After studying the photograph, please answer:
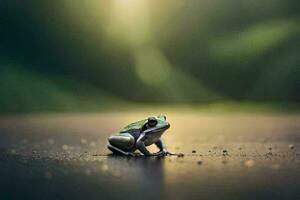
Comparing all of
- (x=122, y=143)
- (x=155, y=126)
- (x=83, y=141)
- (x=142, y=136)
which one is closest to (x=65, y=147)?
(x=83, y=141)

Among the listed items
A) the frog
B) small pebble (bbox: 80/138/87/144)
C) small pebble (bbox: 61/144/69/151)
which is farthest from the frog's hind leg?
small pebble (bbox: 80/138/87/144)

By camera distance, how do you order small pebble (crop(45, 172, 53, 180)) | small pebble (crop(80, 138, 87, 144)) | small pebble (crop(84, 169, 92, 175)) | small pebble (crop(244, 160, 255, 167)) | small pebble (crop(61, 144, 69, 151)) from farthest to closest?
small pebble (crop(80, 138, 87, 144)) < small pebble (crop(61, 144, 69, 151)) < small pebble (crop(244, 160, 255, 167)) < small pebble (crop(84, 169, 92, 175)) < small pebble (crop(45, 172, 53, 180))

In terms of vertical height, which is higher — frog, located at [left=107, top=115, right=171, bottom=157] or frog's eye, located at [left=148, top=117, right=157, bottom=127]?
frog's eye, located at [left=148, top=117, right=157, bottom=127]

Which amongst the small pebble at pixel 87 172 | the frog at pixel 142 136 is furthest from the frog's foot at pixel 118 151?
the small pebble at pixel 87 172

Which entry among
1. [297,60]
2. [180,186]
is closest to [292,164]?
[180,186]

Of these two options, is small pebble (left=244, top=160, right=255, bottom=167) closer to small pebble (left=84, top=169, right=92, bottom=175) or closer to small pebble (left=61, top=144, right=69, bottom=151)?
small pebble (left=84, top=169, right=92, bottom=175)

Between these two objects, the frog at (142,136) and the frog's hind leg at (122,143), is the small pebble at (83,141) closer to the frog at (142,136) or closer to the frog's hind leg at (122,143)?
the frog's hind leg at (122,143)

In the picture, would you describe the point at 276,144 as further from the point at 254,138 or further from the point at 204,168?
the point at 204,168
